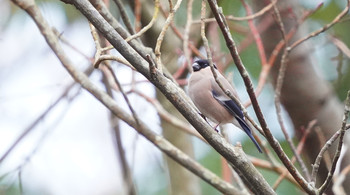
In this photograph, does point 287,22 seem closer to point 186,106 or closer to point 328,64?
point 328,64

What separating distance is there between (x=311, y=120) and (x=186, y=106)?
1.71m

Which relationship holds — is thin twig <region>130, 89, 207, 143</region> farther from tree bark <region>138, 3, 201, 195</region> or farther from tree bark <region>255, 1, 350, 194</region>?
tree bark <region>255, 1, 350, 194</region>

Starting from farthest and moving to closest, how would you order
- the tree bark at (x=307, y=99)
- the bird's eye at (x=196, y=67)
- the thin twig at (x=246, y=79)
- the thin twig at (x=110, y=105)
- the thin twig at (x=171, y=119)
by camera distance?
1. the tree bark at (x=307, y=99)
2. the bird's eye at (x=196, y=67)
3. the thin twig at (x=171, y=119)
4. the thin twig at (x=110, y=105)
5. the thin twig at (x=246, y=79)

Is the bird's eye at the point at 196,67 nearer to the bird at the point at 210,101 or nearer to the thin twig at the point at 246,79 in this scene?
the bird at the point at 210,101

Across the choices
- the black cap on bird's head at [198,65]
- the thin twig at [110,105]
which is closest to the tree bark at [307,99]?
the black cap on bird's head at [198,65]

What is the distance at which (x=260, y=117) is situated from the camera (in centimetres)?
163

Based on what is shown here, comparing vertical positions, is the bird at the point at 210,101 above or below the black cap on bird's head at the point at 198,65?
below

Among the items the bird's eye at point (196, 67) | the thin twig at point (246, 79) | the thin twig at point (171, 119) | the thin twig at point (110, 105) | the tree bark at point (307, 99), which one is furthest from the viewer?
the tree bark at point (307, 99)

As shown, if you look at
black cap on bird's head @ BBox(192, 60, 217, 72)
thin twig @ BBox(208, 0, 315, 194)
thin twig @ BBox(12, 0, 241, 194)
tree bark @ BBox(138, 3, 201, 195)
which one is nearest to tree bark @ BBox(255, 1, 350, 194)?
black cap on bird's head @ BBox(192, 60, 217, 72)

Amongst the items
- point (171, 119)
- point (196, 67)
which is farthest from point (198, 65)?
point (171, 119)

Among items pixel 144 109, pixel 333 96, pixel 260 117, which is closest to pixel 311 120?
pixel 333 96

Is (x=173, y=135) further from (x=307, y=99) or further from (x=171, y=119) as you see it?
(x=307, y=99)

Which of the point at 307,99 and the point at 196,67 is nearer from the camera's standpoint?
the point at 196,67

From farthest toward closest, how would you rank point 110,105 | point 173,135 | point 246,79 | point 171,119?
point 173,135 < point 171,119 < point 110,105 < point 246,79
